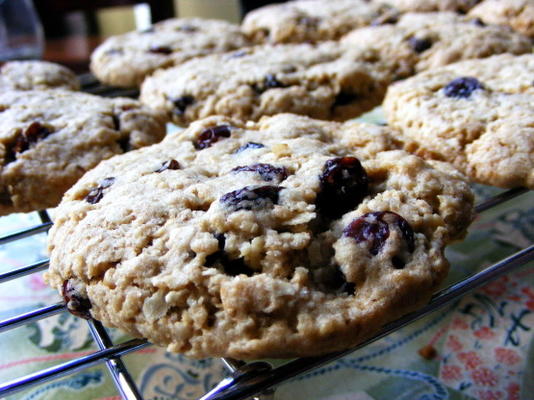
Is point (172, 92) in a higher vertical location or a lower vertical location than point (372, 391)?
higher

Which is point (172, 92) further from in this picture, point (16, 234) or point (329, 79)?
point (16, 234)

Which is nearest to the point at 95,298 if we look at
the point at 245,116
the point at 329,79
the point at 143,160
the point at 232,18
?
the point at 143,160

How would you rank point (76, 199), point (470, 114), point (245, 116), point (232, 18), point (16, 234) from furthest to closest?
point (232, 18)
point (245, 116)
point (470, 114)
point (16, 234)
point (76, 199)

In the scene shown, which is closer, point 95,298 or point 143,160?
point 95,298

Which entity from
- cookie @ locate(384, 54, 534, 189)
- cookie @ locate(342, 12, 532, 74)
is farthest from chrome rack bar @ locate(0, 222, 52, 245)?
cookie @ locate(342, 12, 532, 74)

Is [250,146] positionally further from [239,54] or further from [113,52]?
[113,52]

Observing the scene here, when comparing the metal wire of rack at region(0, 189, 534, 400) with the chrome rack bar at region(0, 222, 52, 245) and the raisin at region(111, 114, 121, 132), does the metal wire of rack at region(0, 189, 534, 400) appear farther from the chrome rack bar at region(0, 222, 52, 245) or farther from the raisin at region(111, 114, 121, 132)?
the raisin at region(111, 114, 121, 132)
